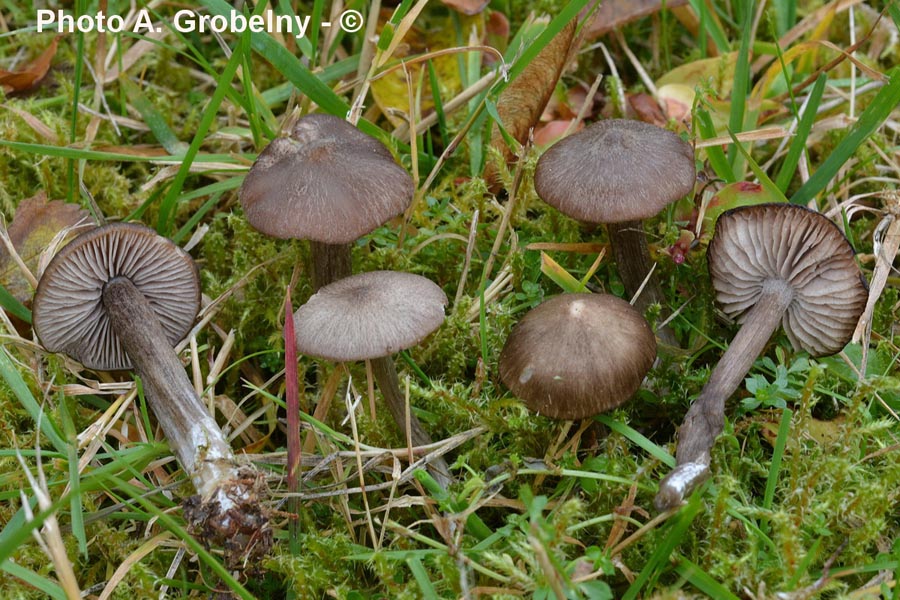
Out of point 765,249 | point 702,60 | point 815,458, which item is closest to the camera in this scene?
point 815,458

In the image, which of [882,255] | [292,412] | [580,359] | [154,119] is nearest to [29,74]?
[154,119]

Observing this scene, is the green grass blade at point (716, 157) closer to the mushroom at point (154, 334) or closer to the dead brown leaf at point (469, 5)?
the dead brown leaf at point (469, 5)

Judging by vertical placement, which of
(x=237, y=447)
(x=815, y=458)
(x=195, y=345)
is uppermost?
(x=815, y=458)

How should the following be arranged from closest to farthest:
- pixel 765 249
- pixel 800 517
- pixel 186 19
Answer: pixel 800 517 < pixel 765 249 < pixel 186 19

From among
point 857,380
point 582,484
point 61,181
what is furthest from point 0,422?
point 857,380

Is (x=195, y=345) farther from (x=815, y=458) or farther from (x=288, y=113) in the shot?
(x=815, y=458)

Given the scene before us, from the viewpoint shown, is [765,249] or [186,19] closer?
[765,249]

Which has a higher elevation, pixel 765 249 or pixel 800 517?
pixel 765 249
